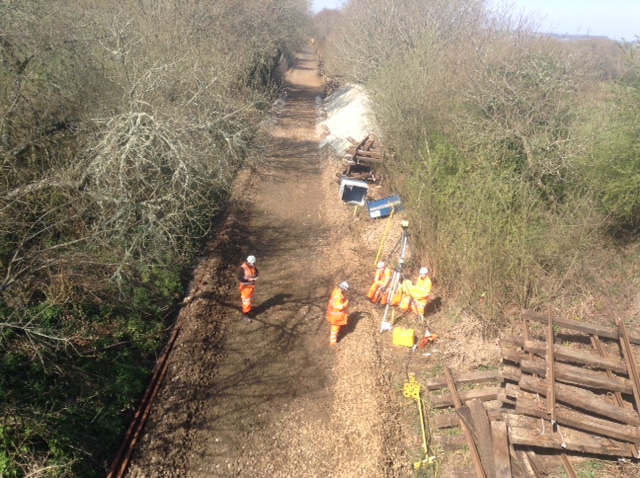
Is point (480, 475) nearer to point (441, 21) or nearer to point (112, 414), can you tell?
point (112, 414)

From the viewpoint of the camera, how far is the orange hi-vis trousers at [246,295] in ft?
33.4

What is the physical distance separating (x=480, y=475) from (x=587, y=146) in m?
7.92

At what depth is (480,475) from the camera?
6.58 m

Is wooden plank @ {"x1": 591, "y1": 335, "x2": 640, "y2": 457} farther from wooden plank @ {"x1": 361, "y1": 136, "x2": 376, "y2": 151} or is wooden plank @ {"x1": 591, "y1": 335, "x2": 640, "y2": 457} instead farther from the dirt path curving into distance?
wooden plank @ {"x1": 361, "y1": 136, "x2": 376, "y2": 151}

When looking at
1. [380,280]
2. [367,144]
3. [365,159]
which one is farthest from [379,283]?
[367,144]

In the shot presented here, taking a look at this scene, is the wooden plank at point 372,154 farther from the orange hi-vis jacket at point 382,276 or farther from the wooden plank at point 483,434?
the wooden plank at point 483,434

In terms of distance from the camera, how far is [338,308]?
9.60 m

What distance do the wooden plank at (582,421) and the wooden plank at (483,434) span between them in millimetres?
531

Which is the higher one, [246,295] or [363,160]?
[246,295]

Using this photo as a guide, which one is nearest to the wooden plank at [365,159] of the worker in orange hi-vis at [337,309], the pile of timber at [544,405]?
the worker in orange hi-vis at [337,309]

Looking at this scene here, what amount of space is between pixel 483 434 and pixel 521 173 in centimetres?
700

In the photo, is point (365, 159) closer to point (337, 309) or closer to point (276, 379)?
point (337, 309)

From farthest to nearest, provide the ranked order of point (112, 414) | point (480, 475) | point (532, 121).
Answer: point (532, 121) → point (112, 414) → point (480, 475)

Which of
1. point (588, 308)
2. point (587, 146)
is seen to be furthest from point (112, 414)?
point (587, 146)
